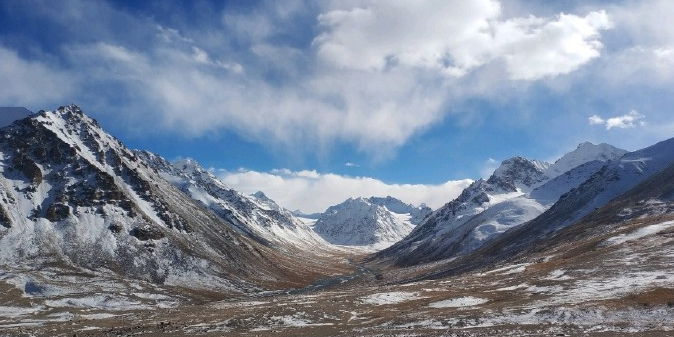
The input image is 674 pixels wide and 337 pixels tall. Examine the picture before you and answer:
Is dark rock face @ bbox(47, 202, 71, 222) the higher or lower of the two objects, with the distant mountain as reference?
higher

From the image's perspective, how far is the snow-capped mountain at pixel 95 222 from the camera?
426 feet

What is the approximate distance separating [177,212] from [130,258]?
163 feet

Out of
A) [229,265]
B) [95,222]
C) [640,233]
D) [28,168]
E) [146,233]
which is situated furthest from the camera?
[229,265]

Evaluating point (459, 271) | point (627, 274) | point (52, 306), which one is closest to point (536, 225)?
point (459, 271)

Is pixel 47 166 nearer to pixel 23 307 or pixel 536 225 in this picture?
pixel 23 307

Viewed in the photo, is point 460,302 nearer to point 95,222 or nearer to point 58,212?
point 95,222

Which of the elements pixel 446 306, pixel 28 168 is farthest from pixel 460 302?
pixel 28 168

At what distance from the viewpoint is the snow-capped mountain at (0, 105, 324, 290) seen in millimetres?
129750

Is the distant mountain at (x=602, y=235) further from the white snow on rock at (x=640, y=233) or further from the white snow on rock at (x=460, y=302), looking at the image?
the white snow on rock at (x=460, y=302)

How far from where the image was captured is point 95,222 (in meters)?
146

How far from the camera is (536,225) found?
179 meters

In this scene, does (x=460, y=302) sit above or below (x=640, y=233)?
below

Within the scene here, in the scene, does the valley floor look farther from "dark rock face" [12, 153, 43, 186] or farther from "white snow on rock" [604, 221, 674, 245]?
"dark rock face" [12, 153, 43, 186]

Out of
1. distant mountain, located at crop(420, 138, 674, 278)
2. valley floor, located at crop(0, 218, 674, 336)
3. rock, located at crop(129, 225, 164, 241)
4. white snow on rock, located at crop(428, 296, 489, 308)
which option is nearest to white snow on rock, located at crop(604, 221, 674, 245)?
distant mountain, located at crop(420, 138, 674, 278)
